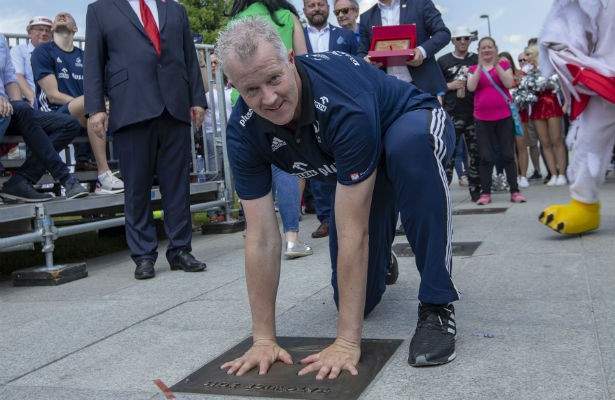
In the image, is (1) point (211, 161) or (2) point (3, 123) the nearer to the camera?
(2) point (3, 123)

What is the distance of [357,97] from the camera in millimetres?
2605

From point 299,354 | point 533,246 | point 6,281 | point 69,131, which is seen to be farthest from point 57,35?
point 299,354

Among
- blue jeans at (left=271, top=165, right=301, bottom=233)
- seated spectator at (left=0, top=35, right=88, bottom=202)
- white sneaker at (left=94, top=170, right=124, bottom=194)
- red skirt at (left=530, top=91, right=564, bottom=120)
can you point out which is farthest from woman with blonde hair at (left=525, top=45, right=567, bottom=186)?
seated spectator at (left=0, top=35, right=88, bottom=202)

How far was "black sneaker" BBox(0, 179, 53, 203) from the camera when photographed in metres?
5.58

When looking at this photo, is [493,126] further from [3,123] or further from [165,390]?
[165,390]

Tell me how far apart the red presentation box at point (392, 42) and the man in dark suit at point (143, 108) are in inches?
57.3

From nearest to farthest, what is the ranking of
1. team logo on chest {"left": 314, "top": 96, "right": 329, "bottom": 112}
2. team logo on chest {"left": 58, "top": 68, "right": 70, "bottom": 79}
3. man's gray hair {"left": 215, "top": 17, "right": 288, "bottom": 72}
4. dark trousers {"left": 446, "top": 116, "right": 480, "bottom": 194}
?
man's gray hair {"left": 215, "top": 17, "right": 288, "bottom": 72} < team logo on chest {"left": 314, "top": 96, "right": 329, "bottom": 112} < team logo on chest {"left": 58, "top": 68, "right": 70, "bottom": 79} < dark trousers {"left": 446, "top": 116, "right": 480, "bottom": 194}

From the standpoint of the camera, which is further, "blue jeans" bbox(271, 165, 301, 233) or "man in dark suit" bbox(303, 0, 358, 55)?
"man in dark suit" bbox(303, 0, 358, 55)

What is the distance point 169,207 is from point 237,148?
2.57m

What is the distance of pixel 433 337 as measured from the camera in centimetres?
270

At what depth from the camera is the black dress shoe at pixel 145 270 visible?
499 centimetres

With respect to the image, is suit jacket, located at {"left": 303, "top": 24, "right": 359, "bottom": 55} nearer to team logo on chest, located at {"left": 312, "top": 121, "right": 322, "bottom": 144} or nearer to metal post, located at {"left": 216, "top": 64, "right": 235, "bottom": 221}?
metal post, located at {"left": 216, "top": 64, "right": 235, "bottom": 221}

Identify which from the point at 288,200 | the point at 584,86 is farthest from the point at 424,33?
the point at 288,200

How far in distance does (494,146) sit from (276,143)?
594cm
